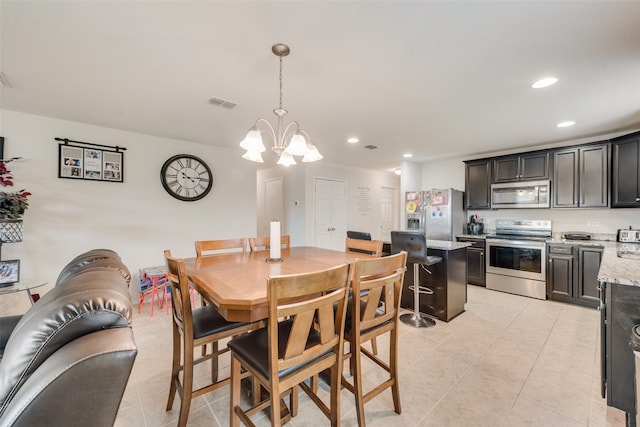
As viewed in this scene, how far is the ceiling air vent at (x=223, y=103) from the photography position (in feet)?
8.20

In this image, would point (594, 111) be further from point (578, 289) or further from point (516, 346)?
point (516, 346)

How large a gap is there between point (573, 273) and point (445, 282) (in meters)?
1.98

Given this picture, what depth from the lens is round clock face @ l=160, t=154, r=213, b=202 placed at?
3699 mm

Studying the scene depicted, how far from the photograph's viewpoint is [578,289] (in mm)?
3375

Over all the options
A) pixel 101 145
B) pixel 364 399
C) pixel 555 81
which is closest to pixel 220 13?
Result: pixel 364 399

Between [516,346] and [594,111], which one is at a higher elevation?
[594,111]

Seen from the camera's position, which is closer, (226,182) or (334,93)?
(334,93)

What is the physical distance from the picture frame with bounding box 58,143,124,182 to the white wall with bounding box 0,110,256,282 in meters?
0.06

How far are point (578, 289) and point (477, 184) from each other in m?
2.00

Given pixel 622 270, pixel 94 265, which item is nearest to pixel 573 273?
pixel 622 270

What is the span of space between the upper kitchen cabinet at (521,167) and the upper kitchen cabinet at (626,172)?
0.70m

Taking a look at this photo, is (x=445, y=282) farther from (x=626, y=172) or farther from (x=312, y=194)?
(x=312, y=194)

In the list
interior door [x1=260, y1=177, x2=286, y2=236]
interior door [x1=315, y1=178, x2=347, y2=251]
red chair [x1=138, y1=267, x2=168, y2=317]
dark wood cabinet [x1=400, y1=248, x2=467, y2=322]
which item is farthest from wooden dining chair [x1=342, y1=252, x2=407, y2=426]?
interior door [x1=260, y1=177, x2=286, y2=236]

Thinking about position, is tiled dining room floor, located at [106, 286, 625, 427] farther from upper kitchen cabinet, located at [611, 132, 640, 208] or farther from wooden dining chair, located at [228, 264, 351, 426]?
upper kitchen cabinet, located at [611, 132, 640, 208]
